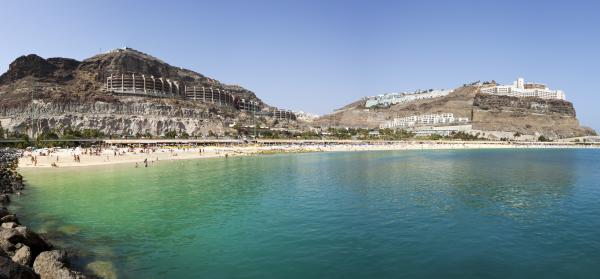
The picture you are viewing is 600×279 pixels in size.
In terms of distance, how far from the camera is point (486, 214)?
2009 centimetres

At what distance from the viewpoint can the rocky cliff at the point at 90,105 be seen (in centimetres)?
10894

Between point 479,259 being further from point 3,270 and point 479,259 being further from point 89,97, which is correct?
point 89,97

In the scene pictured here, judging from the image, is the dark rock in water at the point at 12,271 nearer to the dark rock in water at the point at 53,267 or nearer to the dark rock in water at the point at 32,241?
the dark rock in water at the point at 53,267

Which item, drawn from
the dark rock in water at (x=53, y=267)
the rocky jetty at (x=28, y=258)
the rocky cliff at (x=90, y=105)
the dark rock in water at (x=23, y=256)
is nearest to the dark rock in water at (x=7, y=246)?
the rocky jetty at (x=28, y=258)

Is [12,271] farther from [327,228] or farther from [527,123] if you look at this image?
[527,123]

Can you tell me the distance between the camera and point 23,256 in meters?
10.8

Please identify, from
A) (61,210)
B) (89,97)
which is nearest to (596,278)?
(61,210)

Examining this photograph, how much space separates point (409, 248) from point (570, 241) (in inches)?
276

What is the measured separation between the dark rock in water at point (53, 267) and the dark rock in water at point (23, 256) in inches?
11.5

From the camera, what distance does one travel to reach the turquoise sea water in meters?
12.5

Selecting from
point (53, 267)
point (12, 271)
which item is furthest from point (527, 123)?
point (12, 271)

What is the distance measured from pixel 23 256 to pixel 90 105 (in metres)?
124

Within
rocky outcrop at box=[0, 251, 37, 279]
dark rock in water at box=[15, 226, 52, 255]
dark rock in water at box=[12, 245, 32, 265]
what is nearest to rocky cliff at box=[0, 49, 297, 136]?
dark rock in water at box=[15, 226, 52, 255]

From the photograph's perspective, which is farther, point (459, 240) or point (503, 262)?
point (459, 240)
